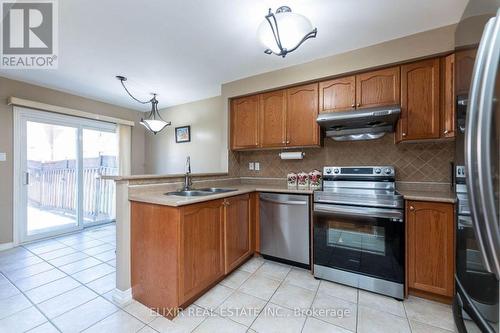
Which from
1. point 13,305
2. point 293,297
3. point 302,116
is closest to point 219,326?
point 293,297

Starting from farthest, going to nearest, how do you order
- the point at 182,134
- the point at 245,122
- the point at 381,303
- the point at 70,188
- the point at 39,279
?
the point at 182,134 → the point at 70,188 → the point at 245,122 → the point at 39,279 → the point at 381,303

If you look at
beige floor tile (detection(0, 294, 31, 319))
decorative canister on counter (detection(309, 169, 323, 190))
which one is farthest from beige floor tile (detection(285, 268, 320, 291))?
beige floor tile (detection(0, 294, 31, 319))

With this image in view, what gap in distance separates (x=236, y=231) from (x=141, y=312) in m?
1.04

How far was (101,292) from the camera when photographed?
195 centimetres

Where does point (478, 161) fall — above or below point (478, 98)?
below

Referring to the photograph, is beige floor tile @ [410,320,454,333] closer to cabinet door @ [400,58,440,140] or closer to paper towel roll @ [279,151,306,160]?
cabinet door @ [400,58,440,140]

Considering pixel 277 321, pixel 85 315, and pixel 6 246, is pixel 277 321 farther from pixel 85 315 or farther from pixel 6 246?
pixel 6 246

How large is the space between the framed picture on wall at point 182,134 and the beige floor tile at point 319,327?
12.0 feet

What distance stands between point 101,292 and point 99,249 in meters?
1.23

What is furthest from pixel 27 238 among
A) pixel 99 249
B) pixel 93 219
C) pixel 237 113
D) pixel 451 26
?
pixel 451 26

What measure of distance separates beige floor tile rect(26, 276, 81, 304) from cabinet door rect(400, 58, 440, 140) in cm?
357

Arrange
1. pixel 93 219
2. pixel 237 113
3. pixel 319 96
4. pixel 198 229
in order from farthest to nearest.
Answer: pixel 93 219 → pixel 237 113 → pixel 319 96 → pixel 198 229

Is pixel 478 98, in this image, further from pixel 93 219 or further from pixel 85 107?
pixel 93 219

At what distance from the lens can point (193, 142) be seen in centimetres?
428
